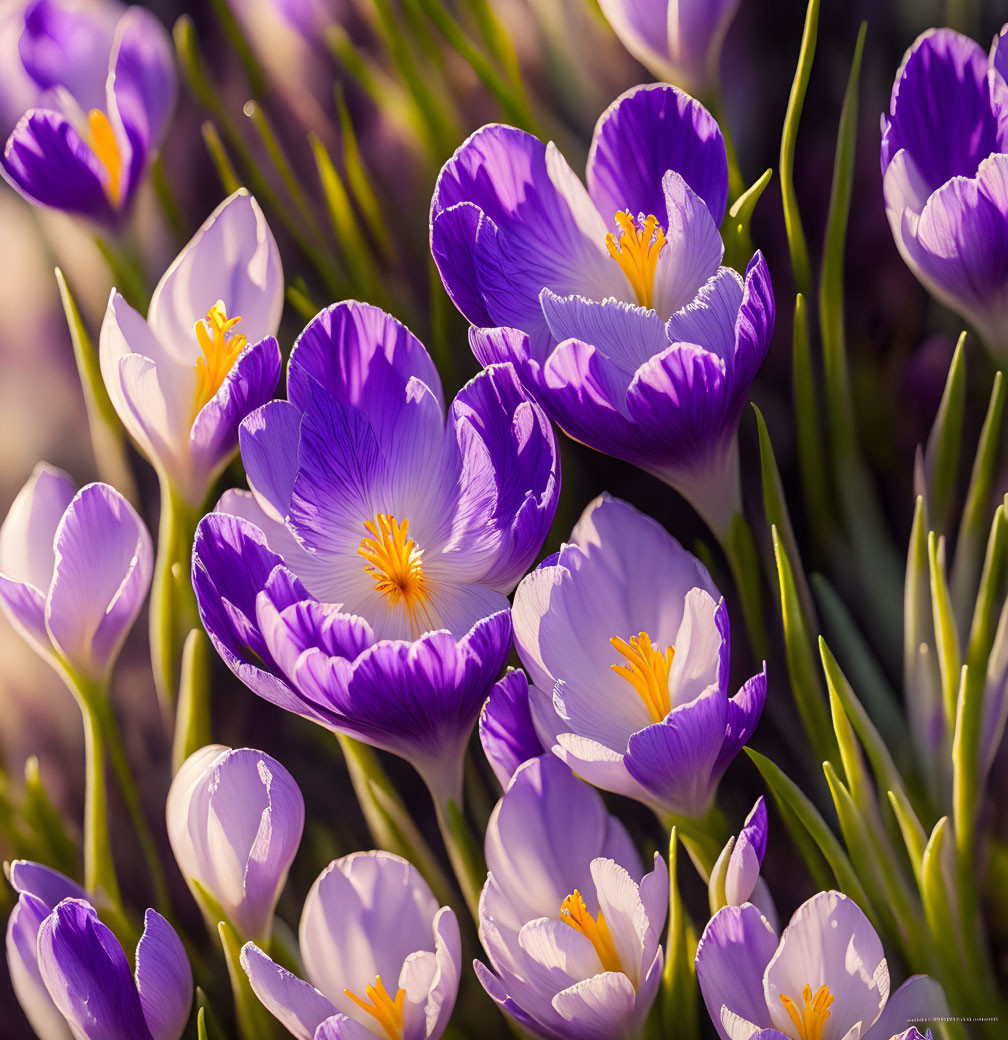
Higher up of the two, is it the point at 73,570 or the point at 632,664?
the point at 73,570

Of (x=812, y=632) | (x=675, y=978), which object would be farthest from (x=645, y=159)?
(x=675, y=978)

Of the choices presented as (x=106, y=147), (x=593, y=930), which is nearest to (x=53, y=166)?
(x=106, y=147)

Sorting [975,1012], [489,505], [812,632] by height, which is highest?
[489,505]

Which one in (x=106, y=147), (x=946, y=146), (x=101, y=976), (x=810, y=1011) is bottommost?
(x=810, y=1011)

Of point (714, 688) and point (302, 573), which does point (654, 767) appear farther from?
point (302, 573)

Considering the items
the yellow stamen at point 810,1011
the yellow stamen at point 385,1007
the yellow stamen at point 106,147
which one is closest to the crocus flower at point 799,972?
the yellow stamen at point 810,1011

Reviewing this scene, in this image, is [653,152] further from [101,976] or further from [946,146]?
[101,976]
